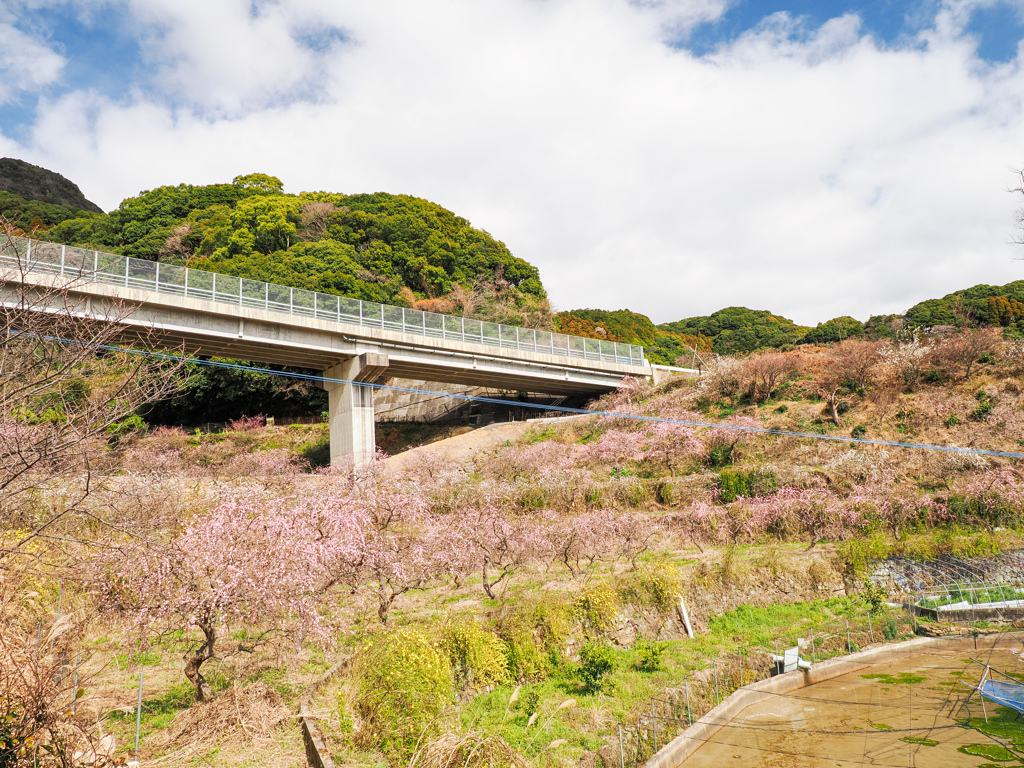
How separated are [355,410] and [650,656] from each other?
17454 millimetres

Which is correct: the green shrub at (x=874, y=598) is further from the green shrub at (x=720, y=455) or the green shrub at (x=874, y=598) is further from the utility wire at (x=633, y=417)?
the green shrub at (x=720, y=455)

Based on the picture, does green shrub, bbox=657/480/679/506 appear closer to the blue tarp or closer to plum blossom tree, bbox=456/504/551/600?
plum blossom tree, bbox=456/504/551/600

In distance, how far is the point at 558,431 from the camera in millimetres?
29312

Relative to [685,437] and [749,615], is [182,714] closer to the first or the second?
[749,615]

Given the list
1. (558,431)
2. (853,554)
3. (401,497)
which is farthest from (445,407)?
(853,554)

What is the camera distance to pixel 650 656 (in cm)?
963

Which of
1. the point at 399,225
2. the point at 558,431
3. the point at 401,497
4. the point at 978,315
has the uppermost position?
the point at 399,225

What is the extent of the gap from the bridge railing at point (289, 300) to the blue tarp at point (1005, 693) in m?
18.3

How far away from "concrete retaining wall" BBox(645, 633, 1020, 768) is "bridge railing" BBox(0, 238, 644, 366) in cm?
1492

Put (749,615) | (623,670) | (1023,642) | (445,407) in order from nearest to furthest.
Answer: (623,670) → (1023,642) → (749,615) → (445,407)

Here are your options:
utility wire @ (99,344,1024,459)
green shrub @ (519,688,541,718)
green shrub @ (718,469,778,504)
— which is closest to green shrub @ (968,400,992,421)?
utility wire @ (99,344,1024,459)

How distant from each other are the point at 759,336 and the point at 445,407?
34.8m

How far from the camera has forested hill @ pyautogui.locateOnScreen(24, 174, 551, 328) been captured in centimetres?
3497

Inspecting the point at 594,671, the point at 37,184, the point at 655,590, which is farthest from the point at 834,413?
the point at 37,184
